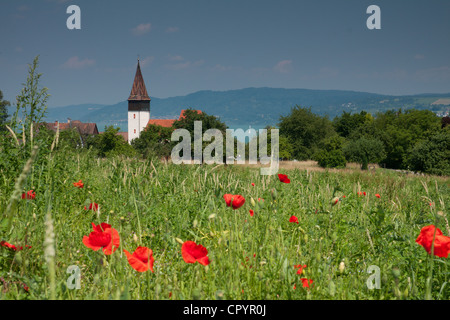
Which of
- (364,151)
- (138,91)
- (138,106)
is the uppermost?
(138,91)

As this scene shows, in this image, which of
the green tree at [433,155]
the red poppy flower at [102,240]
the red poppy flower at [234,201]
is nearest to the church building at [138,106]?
the green tree at [433,155]

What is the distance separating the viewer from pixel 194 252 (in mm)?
1643

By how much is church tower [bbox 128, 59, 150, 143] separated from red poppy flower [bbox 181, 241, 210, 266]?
124819 mm

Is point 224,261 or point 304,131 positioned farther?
point 304,131

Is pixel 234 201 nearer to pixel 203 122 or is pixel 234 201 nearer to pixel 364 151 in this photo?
pixel 203 122

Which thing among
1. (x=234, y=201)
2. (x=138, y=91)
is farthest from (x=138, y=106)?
(x=234, y=201)

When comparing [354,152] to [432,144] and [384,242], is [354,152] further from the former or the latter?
[384,242]

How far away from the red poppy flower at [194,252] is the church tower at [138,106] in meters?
125

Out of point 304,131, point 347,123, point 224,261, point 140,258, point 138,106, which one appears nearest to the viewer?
point 140,258

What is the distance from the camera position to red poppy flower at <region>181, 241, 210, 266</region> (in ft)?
5.28

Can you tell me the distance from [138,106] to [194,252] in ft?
436

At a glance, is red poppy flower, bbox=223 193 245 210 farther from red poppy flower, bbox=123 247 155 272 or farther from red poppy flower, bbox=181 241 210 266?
red poppy flower, bbox=123 247 155 272
